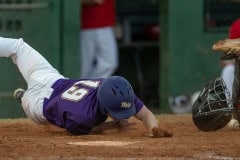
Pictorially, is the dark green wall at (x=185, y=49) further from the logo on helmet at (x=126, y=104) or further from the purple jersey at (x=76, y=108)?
the logo on helmet at (x=126, y=104)

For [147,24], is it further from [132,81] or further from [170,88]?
[170,88]

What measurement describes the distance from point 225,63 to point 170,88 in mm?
908

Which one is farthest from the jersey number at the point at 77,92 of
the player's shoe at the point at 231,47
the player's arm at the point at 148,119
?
the player's shoe at the point at 231,47

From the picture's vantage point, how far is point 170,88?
1160cm

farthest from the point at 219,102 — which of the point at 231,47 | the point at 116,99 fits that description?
the point at 116,99

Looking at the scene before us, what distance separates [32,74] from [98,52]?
377cm

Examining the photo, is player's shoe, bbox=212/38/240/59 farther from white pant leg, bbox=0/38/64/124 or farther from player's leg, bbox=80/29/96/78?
player's leg, bbox=80/29/96/78

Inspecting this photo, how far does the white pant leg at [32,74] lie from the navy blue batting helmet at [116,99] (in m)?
0.70

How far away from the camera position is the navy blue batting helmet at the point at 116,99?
23.0 ft

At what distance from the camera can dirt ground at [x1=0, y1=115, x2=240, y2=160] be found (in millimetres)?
6051

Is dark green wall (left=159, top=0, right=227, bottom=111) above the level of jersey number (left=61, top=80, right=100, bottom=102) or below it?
below

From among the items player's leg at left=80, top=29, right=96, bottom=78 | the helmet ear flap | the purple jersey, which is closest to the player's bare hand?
the purple jersey

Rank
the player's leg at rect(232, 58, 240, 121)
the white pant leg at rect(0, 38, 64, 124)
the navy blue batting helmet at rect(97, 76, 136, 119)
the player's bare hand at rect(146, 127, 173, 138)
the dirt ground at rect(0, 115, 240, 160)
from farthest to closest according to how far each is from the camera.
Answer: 1. the player's leg at rect(232, 58, 240, 121)
2. the white pant leg at rect(0, 38, 64, 124)
3. the player's bare hand at rect(146, 127, 173, 138)
4. the navy blue batting helmet at rect(97, 76, 136, 119)
5. the dirt ground at rect(0, 115, 240, 160)

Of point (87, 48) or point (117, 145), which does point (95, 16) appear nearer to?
point (87, 48)
